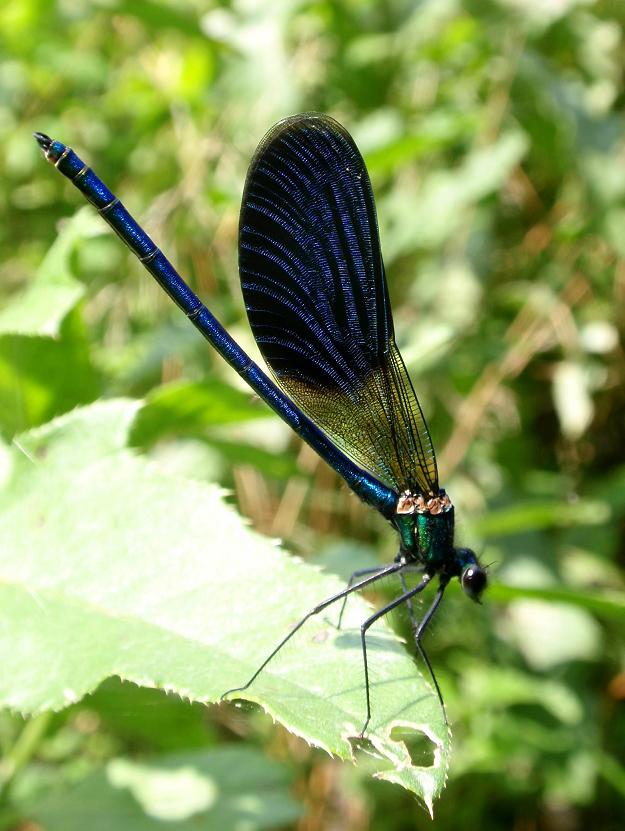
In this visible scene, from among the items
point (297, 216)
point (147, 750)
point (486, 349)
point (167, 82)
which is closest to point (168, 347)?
point (297, 216)

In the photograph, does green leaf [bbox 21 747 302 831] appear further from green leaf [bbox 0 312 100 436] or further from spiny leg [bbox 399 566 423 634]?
green leaf [bbox 0 312 100 436]

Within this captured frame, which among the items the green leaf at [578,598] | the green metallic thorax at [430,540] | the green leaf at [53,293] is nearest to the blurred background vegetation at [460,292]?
the green metallic thorax at [430,540]

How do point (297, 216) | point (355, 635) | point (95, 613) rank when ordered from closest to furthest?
point (95, 613), point (355, 635), point (297, 216)

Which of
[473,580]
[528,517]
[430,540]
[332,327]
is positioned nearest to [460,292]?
[528,517]

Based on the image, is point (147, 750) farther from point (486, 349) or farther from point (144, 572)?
point (144, 572)

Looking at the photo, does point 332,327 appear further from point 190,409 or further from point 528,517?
point 528,517

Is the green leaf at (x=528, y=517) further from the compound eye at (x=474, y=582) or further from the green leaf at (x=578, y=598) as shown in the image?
the green leaf at (x=578, y=598)
